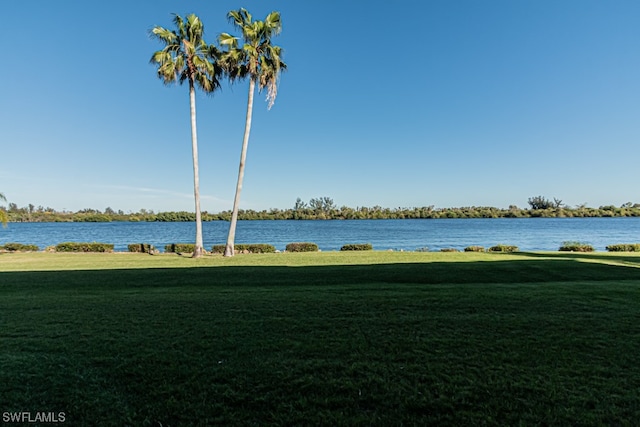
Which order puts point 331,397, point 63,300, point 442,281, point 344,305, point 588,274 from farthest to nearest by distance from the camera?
point 588,274
point 442,281
point 63,300
point 344,305
point 331,397

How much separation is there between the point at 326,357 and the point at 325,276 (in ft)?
21.1

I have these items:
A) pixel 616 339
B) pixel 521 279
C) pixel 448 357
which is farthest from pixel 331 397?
pixel 521 279

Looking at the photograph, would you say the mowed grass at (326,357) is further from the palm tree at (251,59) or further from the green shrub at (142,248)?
the green shrub at (142,248)

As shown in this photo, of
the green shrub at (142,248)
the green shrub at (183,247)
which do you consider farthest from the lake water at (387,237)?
the green shrub at (183,247)

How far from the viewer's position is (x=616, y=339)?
14.5 ft

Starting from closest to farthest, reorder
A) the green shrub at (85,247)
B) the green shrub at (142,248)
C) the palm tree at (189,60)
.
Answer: the palm tree at (189,60) → the green shrub at (85,247) → the green shrub at (142,248)

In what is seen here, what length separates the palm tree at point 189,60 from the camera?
1762 centimetres

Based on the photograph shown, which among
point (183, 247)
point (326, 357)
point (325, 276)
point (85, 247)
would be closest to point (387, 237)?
point (183, 247)

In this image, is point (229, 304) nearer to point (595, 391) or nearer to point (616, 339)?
point (595, 391)

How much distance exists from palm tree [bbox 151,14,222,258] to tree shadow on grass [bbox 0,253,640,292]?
304 inches

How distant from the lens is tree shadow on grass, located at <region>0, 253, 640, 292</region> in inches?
366

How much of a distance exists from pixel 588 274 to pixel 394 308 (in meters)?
7.71

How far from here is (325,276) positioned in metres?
10.3

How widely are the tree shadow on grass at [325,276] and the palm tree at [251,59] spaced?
733 cm
